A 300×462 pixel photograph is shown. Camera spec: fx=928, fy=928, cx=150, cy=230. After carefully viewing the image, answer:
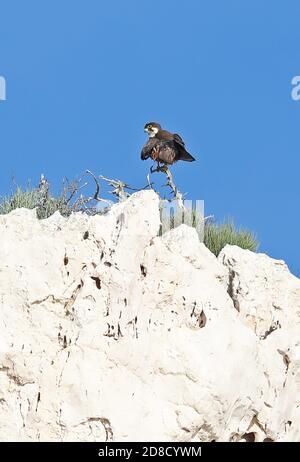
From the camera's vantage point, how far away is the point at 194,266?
8.90 metres

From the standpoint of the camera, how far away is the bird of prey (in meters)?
14.9

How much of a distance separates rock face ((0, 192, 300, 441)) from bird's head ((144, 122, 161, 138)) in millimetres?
7077

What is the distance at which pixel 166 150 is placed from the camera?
14992 mm

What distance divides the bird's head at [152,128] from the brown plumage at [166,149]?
470 mm

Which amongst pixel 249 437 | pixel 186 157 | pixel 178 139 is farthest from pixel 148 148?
pixel 249 437

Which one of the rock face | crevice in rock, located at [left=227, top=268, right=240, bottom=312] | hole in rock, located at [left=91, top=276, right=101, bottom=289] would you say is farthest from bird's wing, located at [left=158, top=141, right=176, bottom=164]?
hole in rock, located at [left=91, top=276, right=101, bottom=289]

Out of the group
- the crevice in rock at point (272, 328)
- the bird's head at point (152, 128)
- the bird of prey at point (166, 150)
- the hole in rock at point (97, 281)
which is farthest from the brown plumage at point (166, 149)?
the hole in rock at point (97, 281)

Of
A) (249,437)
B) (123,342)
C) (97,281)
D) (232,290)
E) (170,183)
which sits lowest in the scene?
(249,437)

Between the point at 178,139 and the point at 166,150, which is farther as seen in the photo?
the point at 178,139

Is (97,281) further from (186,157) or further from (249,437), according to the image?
(186,157)

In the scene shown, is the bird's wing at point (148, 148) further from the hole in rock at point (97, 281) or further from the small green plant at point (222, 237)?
the hole in rock at point (97, 281)

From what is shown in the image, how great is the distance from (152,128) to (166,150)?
45.8 inches

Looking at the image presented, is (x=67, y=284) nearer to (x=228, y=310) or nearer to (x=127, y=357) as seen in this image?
(x=127, y=357)

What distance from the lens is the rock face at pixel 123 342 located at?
809 centimetres
